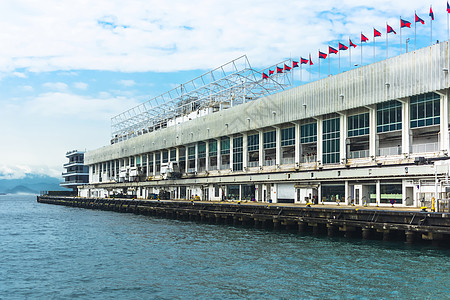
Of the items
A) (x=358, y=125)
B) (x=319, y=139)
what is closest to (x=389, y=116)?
(x=358, y=125)

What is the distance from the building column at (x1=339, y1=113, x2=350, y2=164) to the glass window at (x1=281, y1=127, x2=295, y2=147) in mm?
10955

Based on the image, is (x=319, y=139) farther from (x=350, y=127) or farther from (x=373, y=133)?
(x=373, y=133)

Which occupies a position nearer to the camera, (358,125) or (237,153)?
(358,125)

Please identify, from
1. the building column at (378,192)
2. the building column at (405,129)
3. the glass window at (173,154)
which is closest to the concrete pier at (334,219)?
the building column at (378,192)

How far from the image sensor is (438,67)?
174 feet

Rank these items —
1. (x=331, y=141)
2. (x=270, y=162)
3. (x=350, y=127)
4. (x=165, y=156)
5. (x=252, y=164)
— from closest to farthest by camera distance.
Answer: (x=350, y=127)
(x=331, y=141)
(x=270, y=162)
(x=252, y=164)
(x=165, y=156)

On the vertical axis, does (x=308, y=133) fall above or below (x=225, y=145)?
above

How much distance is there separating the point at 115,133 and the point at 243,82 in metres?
80.6

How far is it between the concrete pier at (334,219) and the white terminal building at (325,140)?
472cm

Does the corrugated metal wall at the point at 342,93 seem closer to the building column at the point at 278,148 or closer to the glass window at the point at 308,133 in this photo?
the building column at the point at 278,148

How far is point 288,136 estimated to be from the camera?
77188 millimetres

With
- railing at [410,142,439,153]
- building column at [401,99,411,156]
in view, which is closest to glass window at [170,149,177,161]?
building column at [401,99,411,156]

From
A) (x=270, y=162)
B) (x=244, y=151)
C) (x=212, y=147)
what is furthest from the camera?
(x=212, y=147)

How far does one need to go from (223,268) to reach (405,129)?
3481cm
